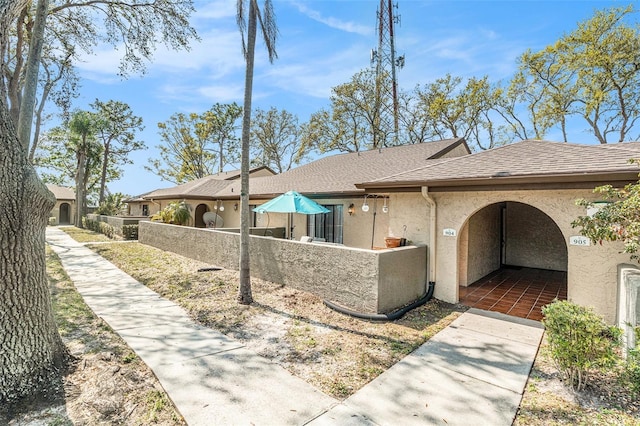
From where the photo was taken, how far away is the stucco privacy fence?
672cm

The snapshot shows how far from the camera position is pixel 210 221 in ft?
66.8

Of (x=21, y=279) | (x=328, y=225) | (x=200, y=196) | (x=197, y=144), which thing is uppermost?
(x=197, y=144)

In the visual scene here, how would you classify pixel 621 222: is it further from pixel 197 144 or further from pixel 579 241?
pixel 197 144

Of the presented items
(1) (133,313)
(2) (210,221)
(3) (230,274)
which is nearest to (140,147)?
(2) (210,221)

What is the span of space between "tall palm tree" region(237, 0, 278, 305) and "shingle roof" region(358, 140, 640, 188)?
366cm

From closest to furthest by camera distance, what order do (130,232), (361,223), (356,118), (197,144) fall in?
(361,223) < (130,232) < (356,118) < (197,144)

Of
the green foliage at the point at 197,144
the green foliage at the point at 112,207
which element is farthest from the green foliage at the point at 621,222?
the green foliage at the point at 197,144

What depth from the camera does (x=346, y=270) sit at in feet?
23.7

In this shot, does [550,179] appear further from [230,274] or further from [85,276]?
[85,276]

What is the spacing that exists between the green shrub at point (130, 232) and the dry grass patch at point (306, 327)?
11.9 metres

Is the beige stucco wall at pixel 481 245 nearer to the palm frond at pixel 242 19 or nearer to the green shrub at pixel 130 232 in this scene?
the palm frond at pixel 242 19

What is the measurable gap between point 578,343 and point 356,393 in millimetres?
2877

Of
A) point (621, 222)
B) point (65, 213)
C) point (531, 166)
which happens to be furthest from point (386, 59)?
point (65, 213)

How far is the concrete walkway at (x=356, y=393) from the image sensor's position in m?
3.49
